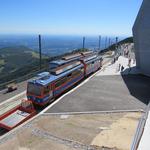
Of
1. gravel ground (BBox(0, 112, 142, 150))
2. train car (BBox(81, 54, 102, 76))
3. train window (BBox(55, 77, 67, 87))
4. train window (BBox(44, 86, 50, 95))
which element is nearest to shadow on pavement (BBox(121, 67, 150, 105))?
train car (BBox(81, 54, 102, 76))

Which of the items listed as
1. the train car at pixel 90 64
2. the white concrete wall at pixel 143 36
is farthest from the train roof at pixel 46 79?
the white concrete wall at pixel 143 36

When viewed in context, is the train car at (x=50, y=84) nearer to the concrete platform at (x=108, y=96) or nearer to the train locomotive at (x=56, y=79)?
the train locomotive at (x=56, y=79)

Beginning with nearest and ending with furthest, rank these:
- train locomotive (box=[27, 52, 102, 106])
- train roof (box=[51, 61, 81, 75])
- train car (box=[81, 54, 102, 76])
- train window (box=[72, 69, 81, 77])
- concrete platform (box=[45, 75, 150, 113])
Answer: concrete platform (box=[45, 75, 150, 113])
train locomotive (box=[27, 52, 102, 106])
train roof (box=[51, 61, 81, 75])
train window (box=[72, 69, 81, 77])
train car (box=[81, 54, 102, 76])

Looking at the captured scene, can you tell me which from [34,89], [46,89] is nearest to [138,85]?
[46,89]

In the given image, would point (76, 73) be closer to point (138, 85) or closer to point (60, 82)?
point (60, 82)

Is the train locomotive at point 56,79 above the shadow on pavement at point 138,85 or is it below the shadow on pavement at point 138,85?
above

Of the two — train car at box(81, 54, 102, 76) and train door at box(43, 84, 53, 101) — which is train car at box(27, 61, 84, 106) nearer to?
train door at box(43, 84, 53, 101)

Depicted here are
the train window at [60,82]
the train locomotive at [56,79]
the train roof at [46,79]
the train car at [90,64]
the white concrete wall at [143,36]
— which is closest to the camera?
the train locomotive at [56,79]
